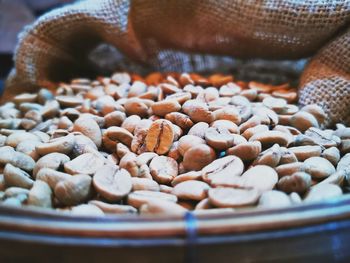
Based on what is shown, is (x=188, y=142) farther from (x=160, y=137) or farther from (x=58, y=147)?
(x=58, y=147)

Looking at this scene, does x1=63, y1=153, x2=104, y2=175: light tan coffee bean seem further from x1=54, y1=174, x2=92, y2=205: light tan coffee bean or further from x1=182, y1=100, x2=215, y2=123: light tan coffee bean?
x1=182, y1=100, x2=215, y2=123: light tan coffee bean

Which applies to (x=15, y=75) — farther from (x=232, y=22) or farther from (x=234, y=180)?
(x=234, y=180)

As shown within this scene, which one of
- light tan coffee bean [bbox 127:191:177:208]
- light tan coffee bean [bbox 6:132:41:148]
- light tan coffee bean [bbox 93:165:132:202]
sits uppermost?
light tan coffee bean [bbox 93:165:132:202]

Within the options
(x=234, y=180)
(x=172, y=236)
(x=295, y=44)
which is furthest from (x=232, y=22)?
(x=172, y=236)

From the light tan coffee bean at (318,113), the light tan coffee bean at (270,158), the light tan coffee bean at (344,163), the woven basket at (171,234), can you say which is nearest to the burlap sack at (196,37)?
the light tan coffee bean at (318,113)

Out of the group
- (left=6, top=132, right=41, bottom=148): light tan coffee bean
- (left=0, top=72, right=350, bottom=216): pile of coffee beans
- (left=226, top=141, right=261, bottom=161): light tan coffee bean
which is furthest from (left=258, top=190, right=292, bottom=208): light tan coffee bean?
(left=6, top=132, right=41, bottom=148): light tan coffee bean

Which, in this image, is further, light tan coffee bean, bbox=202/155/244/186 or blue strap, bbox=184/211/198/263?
light tan coffee bean, bbox=202/155/244/186
